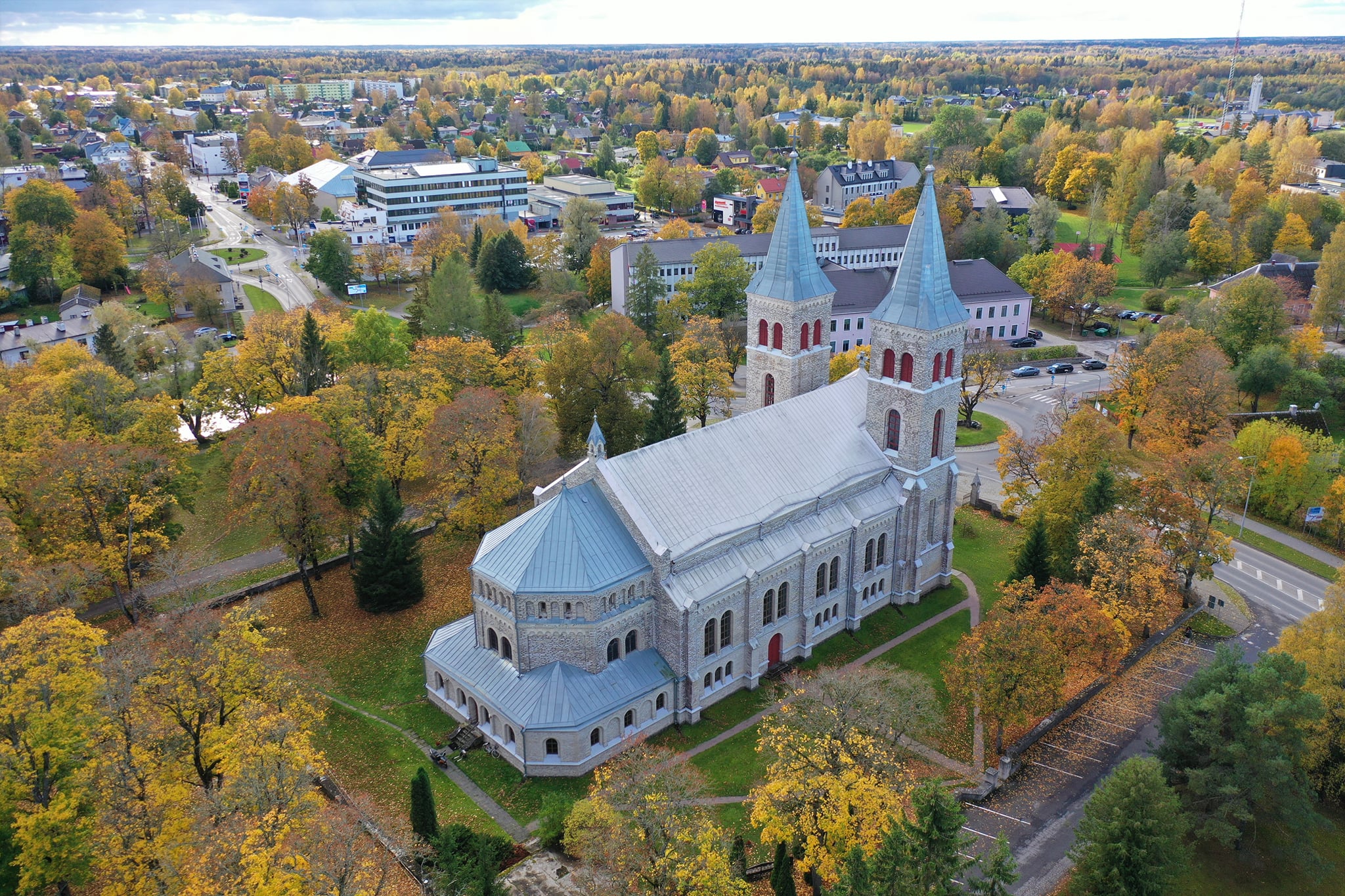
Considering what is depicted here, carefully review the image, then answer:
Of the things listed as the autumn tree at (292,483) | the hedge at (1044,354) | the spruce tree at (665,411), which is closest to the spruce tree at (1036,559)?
the spruce tree at (665,411)

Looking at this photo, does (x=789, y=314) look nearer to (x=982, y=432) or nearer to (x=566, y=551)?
(x=566, y=551)

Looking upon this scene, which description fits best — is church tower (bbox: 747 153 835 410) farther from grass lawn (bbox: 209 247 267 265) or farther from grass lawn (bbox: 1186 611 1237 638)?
grass lawn (bbox: 209 247 267 265)

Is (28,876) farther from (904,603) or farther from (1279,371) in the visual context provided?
(1279,371)

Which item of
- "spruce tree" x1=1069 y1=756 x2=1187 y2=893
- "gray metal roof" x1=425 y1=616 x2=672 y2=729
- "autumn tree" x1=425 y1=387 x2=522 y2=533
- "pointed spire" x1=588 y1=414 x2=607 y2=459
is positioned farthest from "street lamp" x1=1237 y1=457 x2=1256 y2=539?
"autumn tree" x1=425 y1=387 x2=522 y2=533

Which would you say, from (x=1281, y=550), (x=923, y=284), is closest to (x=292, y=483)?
(x=923, y=284)

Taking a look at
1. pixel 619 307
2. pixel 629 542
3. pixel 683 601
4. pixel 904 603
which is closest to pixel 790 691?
pixel 683 601
